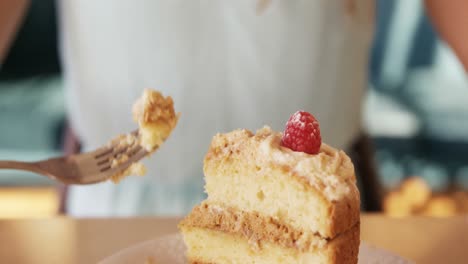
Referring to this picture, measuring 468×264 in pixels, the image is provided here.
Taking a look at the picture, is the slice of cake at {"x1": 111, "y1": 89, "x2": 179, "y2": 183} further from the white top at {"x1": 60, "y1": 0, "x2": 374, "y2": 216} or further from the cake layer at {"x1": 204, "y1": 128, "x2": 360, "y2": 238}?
the white top at {"x1": 60, "y1": 0, "x2": 374, "y2": 216}

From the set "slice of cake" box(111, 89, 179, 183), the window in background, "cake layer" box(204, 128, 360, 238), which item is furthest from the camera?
the window in background

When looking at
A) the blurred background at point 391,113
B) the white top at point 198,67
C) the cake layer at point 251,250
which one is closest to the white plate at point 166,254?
the cake layer at point 251,250

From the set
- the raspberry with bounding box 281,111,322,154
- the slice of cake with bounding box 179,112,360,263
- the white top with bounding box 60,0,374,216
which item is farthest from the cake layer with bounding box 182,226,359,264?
the white top with bounding box 60,0,374,216

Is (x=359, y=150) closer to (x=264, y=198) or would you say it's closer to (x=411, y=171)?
(x=264, y=198)

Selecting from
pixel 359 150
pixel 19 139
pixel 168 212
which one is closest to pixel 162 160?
pixel 168 212

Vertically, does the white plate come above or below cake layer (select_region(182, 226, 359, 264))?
below

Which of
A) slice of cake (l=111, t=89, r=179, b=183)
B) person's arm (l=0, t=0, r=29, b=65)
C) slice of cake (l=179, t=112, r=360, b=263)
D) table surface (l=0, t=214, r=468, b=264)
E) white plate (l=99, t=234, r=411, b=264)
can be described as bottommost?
table surface (l=0, t=214, r=468, b=264)

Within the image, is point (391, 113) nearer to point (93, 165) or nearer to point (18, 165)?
point (93, 165)

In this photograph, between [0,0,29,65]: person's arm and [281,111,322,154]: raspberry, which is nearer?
[281,111,322,154]: raspberry
